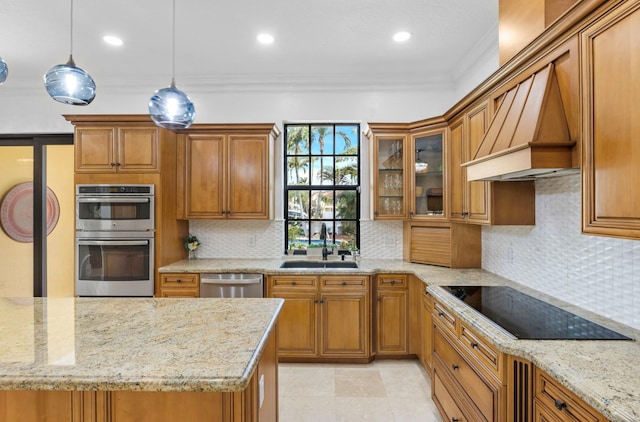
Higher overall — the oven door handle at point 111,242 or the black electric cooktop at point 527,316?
the oven door handle at point 111,242

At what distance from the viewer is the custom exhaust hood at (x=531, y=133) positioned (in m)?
1.58

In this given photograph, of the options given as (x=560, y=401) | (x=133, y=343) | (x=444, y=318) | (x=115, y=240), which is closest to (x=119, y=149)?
(x=115, y=240)

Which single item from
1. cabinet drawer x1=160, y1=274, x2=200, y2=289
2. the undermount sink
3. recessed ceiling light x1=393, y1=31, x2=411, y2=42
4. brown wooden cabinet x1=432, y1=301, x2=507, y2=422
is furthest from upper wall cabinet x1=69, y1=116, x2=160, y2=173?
brown wooden cabinet x1=432, y1=301, x2=507, y2=422

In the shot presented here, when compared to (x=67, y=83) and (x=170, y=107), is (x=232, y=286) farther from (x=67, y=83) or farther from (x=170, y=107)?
(x=67, y=83)

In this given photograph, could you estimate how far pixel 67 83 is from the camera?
1789 mm

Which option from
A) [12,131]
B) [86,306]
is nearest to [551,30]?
[86,306]

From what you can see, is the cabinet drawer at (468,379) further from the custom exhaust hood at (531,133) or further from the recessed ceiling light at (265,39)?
the recessed ceiling light at (265,39)

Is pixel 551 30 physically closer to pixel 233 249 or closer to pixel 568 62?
pixel 568 62

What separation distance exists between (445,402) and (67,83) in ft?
9.89

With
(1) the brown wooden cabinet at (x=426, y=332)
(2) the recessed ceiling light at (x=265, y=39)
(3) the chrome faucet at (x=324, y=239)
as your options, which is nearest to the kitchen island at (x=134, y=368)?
(1) the brown wooden cabinet at (x=426, y=332)

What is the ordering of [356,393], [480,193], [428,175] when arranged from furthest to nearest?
1. [428,175]
2. [356,393]
3. [480,193]

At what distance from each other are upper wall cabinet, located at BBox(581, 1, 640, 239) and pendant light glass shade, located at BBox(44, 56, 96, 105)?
2.52 metres

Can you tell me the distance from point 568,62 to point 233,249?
3.49 m

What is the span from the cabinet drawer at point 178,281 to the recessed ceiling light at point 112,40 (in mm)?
2279
